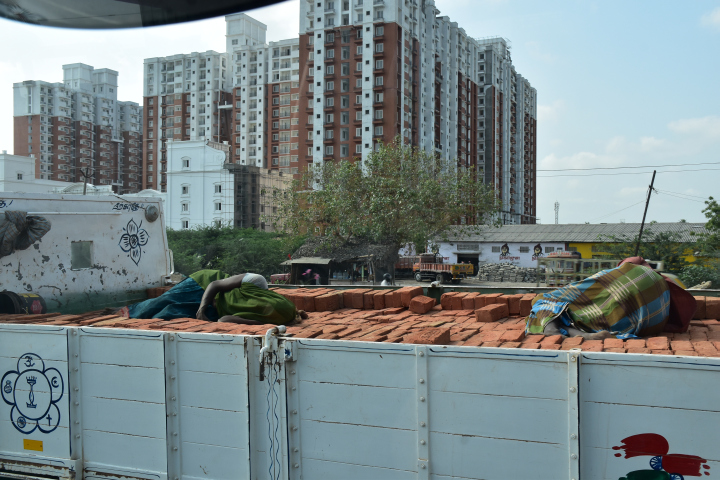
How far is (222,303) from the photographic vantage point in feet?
19.1

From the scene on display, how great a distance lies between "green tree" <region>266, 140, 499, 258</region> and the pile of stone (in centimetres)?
1031

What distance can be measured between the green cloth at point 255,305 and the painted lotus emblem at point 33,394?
1833 mm

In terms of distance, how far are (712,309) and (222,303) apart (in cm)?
478

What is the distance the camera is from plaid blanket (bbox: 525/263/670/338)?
467 centimetres

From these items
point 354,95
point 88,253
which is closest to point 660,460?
point 88,253

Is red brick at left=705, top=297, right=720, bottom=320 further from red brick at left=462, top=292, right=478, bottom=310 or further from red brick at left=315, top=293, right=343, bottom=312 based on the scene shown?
red brick at left=315, top=293, right=343, bottom=312

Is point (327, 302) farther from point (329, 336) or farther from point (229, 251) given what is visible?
point (229, 251)

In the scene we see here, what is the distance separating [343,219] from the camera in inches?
1241

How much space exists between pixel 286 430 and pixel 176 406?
0.81 m

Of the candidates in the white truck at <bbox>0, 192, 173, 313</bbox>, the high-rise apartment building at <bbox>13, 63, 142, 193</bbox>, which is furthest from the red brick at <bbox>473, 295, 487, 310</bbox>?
the high-rise apartment building at <bbox>13, 63, 142, 193</bbox>

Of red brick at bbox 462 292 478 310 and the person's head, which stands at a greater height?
the person's head

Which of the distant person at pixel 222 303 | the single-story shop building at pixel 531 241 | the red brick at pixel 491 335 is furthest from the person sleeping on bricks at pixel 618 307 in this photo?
the single-story shop building at pixel 531 241

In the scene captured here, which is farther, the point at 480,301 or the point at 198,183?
the point at 198,183

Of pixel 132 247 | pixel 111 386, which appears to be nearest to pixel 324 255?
pixel 132 247
